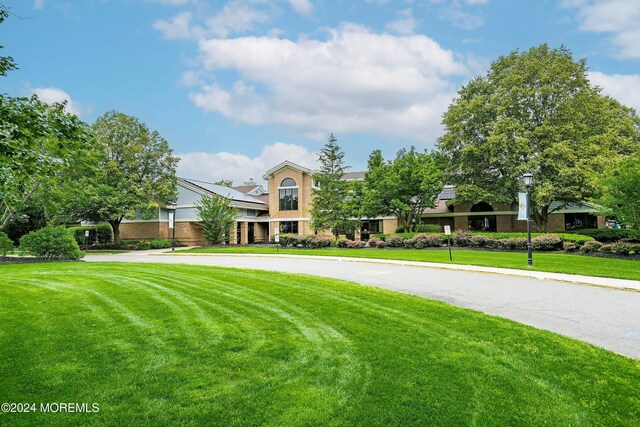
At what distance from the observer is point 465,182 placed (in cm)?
3334

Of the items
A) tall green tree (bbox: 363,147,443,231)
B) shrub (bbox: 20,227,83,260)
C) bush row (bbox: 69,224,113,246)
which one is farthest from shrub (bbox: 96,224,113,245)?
tall green tree (bbox: 363,147,443,231)

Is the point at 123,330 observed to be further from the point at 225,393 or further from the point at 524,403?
the point at 524,403

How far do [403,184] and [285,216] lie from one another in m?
15.4

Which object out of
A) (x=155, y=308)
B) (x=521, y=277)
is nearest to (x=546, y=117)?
(x=521, y=277)

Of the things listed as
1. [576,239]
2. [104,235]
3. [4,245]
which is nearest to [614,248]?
[576,239]

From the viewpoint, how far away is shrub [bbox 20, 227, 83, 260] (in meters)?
22.0

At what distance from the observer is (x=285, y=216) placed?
42.2 meters

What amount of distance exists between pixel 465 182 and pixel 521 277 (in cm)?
2162

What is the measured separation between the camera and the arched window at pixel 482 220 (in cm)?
3756

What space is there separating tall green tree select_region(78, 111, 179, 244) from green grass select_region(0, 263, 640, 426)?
1203 inches

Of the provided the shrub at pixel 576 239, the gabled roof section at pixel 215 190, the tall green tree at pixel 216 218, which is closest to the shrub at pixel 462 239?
the shrub at pixel 576 239

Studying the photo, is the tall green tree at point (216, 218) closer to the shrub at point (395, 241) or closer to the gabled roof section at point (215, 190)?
the gabled roof section at point (215, 190)

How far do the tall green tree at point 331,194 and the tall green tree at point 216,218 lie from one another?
323 inches

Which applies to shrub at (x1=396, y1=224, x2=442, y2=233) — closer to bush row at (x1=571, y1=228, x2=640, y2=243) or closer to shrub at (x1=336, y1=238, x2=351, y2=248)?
shrub at (x1=336, y1=238, x2=351, y2=248)
